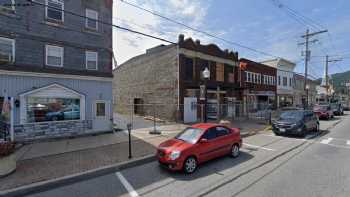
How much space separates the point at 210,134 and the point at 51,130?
31.2 feet

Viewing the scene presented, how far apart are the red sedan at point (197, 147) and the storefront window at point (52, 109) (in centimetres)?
808

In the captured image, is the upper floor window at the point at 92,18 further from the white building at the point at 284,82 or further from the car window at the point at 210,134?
the white building at the point at 284,82

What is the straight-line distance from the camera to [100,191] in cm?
550

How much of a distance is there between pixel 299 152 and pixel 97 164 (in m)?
8.57

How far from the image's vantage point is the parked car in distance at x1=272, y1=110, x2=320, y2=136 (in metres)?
12.8

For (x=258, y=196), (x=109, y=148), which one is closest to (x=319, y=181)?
(x=258, y=196)

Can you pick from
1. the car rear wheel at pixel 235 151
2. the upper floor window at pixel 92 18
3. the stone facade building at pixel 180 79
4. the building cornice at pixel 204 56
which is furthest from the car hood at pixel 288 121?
the upper floor window at pixel 92 18

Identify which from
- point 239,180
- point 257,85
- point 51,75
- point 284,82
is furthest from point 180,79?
point 284,82

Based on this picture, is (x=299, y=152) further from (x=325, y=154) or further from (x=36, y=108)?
(x=36, y=108)

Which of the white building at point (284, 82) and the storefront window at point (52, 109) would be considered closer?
the storefront window at point (52, 109)

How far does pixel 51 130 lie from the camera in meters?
11.8

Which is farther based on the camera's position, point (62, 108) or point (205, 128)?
point (62, 108)

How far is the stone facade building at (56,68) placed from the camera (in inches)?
421

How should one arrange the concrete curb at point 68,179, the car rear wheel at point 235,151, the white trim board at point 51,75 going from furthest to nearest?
1. the white trim board at point 51,75
2. the car rear wheel at point 235,151
3. the concrete curb at point 68,179
